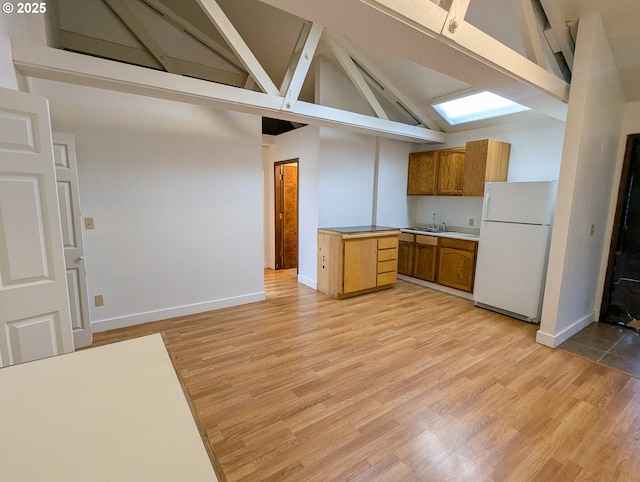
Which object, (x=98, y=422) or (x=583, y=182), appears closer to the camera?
(x=98, y=422)

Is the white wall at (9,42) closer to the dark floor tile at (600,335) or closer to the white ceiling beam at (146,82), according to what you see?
the white ceiling beam at (146,82)

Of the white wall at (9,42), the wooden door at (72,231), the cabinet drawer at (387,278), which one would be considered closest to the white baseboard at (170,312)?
the wooden door at (72,231)

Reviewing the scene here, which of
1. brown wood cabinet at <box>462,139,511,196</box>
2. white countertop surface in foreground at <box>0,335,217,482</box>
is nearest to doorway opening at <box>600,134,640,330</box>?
brown wood cabinet at <box>462,139,511,196</box>

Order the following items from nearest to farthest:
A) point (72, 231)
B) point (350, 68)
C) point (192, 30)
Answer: point (72, 231) → point (192, 30) → point (350, 68)

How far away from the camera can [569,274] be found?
2900 millimetres

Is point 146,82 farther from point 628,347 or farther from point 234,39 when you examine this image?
point 628,347

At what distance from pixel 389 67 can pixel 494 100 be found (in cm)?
147

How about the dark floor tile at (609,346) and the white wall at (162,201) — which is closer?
the dark floor tile at (609,346)

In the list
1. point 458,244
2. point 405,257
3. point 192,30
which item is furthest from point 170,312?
point 458,244

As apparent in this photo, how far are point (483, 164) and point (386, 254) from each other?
182 centimetres

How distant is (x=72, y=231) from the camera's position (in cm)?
253

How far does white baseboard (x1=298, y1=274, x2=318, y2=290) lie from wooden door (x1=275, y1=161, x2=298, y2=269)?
0.89 meters

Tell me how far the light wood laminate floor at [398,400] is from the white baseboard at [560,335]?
0.28ft

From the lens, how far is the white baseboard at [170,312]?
3049 millimetres
